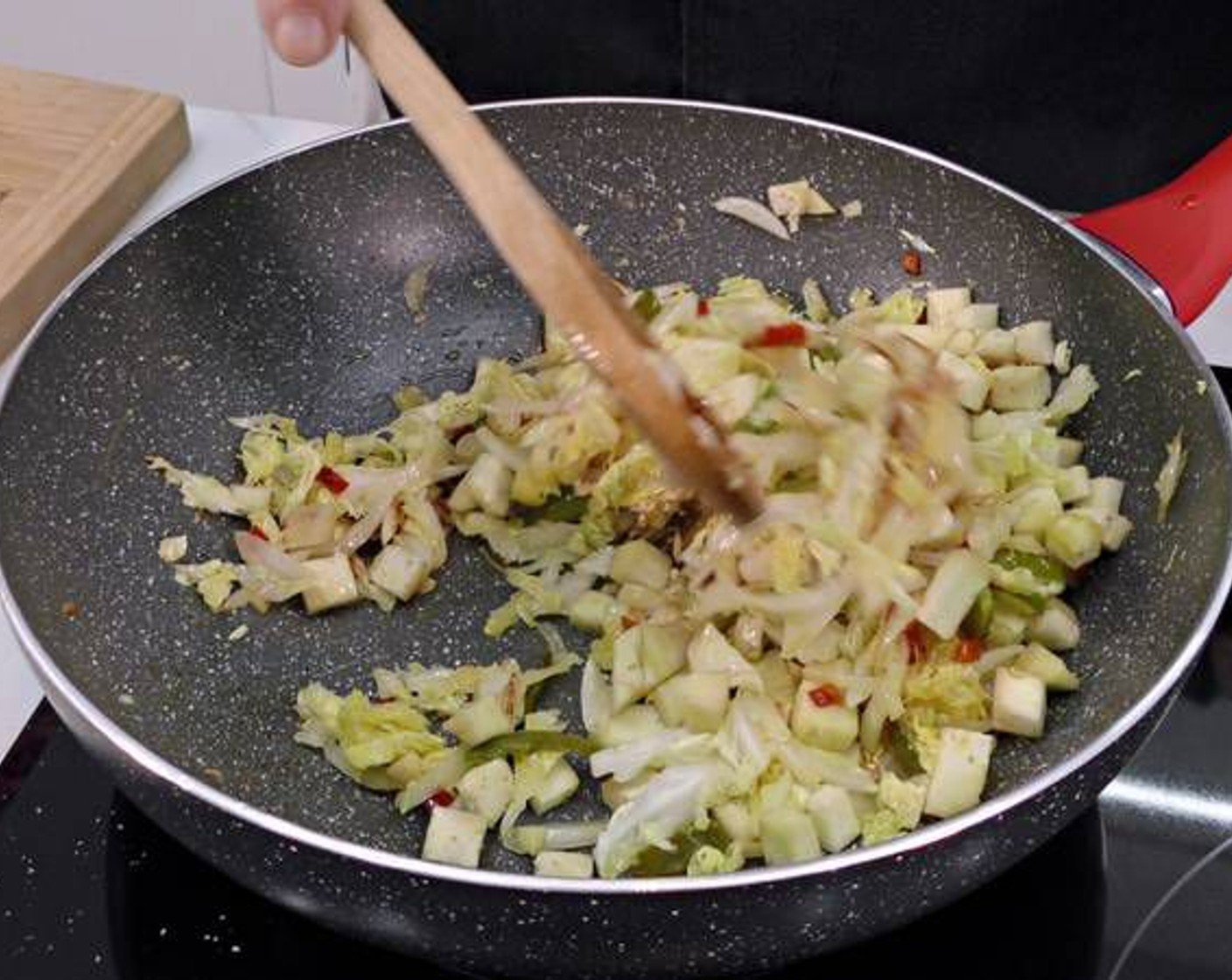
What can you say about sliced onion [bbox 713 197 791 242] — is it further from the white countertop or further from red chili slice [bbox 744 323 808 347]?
the white countertop

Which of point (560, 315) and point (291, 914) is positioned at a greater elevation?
point (560, 315)

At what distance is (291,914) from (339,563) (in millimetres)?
297

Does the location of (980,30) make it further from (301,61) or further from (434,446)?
(301,61)

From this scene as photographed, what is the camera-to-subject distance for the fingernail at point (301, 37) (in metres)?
0.96

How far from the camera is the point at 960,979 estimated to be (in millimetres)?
949

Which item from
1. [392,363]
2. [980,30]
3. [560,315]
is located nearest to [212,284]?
[392,363]

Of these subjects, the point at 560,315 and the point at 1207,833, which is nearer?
the point at 560,315

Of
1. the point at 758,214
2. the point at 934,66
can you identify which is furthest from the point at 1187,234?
the point at 934,66

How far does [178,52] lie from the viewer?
2449 mm

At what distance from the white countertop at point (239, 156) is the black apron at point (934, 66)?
19cm

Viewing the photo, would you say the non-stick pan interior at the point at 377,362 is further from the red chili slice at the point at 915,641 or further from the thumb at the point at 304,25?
the thumb at the point at 304,25

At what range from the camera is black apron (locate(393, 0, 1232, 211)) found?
155 cm

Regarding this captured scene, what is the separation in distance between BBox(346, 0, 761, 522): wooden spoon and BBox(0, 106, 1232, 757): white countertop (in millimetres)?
599

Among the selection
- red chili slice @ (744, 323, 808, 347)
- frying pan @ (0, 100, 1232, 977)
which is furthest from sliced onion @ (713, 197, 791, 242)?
red chili slice @ (744, 323, 808, 347)
